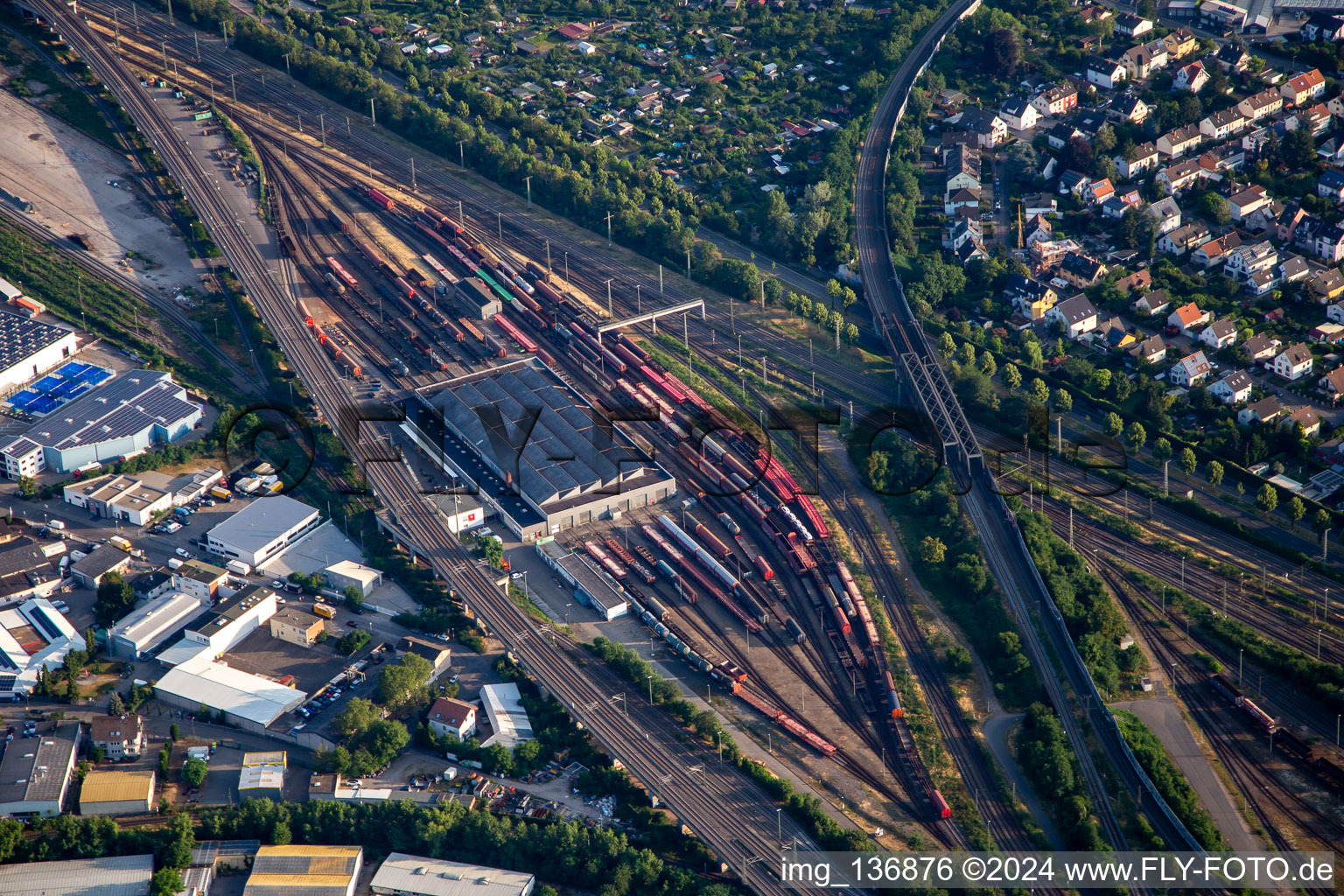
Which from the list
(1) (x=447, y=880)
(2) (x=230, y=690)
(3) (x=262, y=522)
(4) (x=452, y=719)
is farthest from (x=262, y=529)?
(1) (x=447, y=880)

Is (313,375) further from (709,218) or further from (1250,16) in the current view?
(1250,16)

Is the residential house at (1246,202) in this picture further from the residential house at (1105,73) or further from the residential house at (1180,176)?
the residential house at (1105,73)

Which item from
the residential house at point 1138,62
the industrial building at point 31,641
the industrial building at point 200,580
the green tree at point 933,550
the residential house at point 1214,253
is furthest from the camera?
the residential house at point 1138,62

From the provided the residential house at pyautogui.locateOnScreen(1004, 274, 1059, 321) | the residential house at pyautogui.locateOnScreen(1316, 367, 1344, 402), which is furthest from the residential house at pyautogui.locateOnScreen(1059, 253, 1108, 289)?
the residential house at pyautogui.locateOnScreen(1316, 367, 1344, 402)

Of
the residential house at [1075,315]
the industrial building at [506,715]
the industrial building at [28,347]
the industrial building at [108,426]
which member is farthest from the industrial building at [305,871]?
the residential house at [1075,315]

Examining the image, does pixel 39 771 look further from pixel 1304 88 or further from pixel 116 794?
pixel 1304 88
